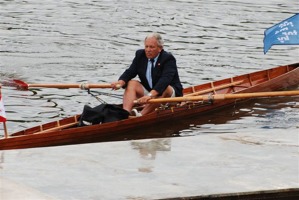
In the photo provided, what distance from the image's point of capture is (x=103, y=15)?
3136 cm

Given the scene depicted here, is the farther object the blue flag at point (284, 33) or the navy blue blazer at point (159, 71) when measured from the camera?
the blue flag at point (284, 33)

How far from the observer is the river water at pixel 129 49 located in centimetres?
1722

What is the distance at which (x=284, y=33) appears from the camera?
1680cm

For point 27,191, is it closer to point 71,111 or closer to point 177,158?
point 177,158

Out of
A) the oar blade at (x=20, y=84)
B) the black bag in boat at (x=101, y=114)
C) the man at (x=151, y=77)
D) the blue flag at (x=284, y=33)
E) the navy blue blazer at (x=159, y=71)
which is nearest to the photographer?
the black bag in boat at (x=101, y=114)

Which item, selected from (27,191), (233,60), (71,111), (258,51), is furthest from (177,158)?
(258,51)

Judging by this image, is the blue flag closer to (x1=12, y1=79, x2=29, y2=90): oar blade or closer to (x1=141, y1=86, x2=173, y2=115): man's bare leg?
(x1=141, y1=86, x2=173, y2=115): man's bare leg

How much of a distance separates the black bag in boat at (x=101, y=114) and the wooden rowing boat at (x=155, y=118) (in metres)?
0.12

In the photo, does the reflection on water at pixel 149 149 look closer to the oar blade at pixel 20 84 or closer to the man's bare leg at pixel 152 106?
the man's bare leg at pixel 152 106

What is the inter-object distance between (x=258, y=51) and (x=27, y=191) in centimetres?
1795

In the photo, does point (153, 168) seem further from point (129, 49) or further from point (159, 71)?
point (129, 49)

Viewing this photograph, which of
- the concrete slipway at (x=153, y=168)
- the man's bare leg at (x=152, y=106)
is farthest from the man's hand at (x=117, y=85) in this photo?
the concrete slipway at (x=153, y=168)

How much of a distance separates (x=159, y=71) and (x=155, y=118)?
84cm

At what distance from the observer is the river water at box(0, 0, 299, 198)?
17219 mm
